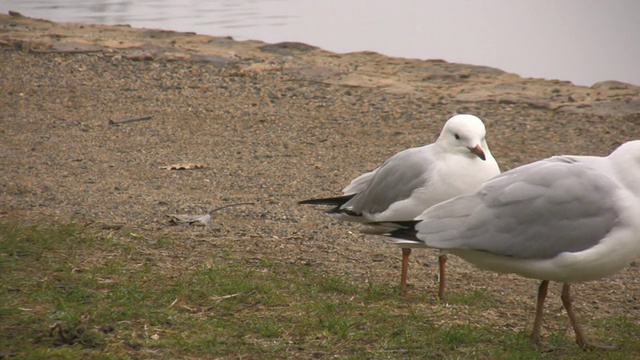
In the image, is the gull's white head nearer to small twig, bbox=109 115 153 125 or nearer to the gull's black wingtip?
the gull's black wingtip

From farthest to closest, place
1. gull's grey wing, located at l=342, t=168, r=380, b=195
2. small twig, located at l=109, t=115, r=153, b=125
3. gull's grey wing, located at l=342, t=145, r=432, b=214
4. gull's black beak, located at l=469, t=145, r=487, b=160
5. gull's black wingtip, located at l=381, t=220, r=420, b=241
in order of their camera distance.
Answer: small twig, located at l=109, t=115, r=153, b=125 < gull's grey wing, located at l=342, t=168, r=380, b=195 < gull's grey wing, located at l=342, t=145, r=432, b=214 < gull's black beak, located at l=469, t=145, r=487, b=160 < gull's black wingtip, located at l=381, t=220, r=420, b=241

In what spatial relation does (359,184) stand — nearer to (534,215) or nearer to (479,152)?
(479,152)

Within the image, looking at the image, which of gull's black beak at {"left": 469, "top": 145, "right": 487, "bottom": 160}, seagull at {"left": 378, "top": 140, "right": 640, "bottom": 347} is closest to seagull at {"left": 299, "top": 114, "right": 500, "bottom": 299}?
gull's black beak at {"left": 469, "top": 145, "right": 487, "bottom": 160}

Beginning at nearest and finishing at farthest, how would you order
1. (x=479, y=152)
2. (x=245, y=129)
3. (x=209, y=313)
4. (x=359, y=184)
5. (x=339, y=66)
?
1. (x=209, y=313)
2. (x=479, y=152)
3. (x=359, y=184)
4. (x=245, y=129)
5. (x=339, y=66)

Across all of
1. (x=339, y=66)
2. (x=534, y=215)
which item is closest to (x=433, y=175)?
(x=534, y=215)

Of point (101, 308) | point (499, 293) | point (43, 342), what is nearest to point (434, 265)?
point (499, 293)

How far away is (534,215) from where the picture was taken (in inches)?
142

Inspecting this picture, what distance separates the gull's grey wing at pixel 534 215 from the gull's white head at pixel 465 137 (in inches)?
16.8

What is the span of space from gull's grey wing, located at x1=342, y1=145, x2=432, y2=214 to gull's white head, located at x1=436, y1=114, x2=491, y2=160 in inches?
5.8

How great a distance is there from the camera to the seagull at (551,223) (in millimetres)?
3441

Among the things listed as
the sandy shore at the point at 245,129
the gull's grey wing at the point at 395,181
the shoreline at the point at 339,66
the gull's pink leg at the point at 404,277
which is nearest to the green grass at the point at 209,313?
the gull's pink leg at the point at 404,277

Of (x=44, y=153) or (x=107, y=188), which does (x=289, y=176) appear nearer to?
(x=107, y=188)

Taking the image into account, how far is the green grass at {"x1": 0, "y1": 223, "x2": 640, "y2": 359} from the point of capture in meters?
3.36

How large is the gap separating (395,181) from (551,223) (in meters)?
1.03
